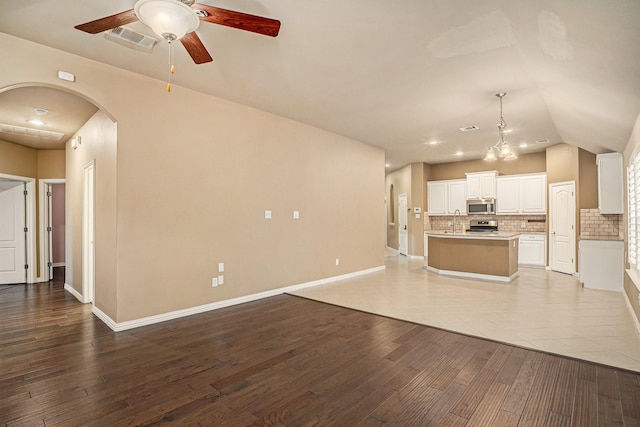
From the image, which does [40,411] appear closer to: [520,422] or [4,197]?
[520,422]

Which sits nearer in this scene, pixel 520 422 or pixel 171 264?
pixel 520 422

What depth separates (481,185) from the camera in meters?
9.01

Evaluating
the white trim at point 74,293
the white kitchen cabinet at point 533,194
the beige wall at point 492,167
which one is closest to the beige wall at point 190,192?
the white trim at point 74,293

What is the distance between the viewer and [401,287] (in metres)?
5.85

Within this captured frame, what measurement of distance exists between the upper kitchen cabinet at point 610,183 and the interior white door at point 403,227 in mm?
5052

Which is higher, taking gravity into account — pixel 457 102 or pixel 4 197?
pixel 457 102

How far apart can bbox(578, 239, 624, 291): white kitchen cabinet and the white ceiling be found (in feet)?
5.47

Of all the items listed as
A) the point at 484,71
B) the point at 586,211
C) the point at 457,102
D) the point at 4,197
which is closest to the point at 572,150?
the point at 586,211

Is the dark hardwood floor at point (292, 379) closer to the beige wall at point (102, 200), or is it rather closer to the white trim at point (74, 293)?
the beige wall at point (102, 200)

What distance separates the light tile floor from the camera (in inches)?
130

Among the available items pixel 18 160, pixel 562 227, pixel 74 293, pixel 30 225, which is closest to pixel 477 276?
pixel 562 227

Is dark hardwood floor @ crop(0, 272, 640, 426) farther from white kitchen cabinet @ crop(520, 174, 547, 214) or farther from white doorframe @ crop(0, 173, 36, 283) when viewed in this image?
white kitchen cabinet @ crop(520, 174, 547, 214)

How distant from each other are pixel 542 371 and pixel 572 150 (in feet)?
20.4

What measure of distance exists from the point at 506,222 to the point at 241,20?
29.3ft
